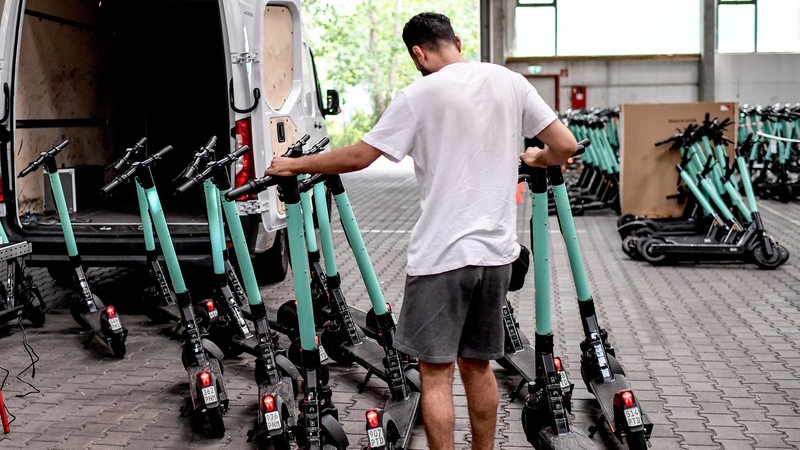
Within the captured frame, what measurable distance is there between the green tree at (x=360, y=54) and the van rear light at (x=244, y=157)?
2930cm

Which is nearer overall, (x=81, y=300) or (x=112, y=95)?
(x=81, y=300)

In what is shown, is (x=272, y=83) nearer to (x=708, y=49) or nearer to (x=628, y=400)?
(x=628, y=400)

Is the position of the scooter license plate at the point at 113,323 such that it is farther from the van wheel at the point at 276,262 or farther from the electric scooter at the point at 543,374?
the electric scooter at the point at 543,374

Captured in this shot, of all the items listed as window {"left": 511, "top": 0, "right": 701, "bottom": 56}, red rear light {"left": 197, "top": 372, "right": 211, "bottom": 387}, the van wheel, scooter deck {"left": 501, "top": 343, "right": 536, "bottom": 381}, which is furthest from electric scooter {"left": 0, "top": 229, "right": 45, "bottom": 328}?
window {"left": 511, "top": 0, "right": 701, "bottom": 56}

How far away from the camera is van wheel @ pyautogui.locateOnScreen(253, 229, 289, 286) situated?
911 centimetres

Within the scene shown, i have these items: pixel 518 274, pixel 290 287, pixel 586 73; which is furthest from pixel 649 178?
pixel 586 73

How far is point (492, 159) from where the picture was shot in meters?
3.93

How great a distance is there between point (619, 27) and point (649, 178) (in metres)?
16.7

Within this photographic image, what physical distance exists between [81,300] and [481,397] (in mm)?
3960

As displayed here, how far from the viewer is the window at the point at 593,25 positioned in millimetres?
27672

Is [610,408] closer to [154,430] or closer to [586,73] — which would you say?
[154,430]

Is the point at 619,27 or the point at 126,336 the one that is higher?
the point at 619,27

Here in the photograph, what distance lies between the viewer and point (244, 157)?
775cm

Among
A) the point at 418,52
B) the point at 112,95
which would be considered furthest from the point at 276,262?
the point at 418,52
